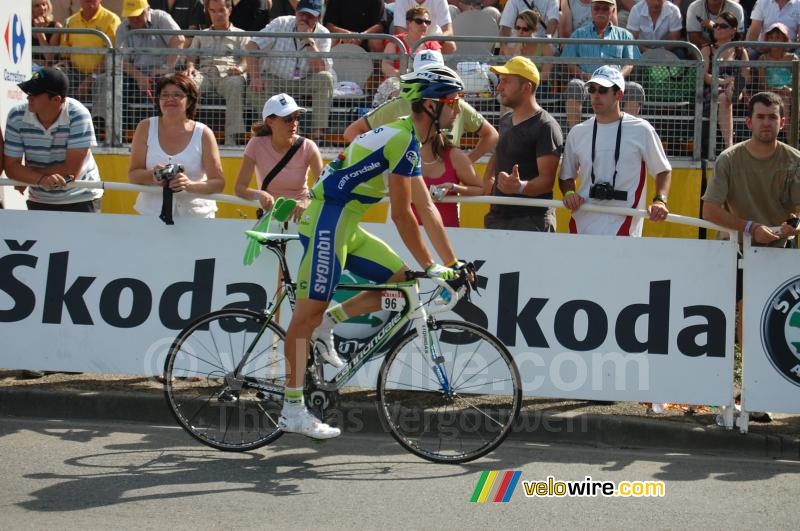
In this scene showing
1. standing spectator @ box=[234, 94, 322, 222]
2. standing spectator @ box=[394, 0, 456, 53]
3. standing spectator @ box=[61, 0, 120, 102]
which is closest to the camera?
standing spectator @ box=[234, 94, 322, 222]

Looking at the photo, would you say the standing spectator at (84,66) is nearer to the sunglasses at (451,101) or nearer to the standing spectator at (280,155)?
the standing spectator at (280,155)

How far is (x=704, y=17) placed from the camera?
40.1ft

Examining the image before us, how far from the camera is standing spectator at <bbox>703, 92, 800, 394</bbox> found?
26.8ft

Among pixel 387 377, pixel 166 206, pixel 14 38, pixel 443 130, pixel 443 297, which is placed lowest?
pixel 387 377

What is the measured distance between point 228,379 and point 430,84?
2.15 m

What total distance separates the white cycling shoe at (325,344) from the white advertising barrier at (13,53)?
3.55 m

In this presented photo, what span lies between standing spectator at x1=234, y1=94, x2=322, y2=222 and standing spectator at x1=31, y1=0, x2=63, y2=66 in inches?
138

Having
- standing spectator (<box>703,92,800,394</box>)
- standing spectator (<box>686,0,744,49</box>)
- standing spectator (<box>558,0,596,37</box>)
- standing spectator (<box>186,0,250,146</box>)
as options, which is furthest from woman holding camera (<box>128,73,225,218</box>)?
standing spectator (<box>686,0,744,49</box>)

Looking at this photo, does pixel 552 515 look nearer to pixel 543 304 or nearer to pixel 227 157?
pixel 543 304

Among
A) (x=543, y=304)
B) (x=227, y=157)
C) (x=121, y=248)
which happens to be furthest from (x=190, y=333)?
(x=227, y=157)

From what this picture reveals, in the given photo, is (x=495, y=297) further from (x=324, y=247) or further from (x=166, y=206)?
(x=166, y=206)

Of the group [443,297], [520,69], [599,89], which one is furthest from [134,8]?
[443,297]

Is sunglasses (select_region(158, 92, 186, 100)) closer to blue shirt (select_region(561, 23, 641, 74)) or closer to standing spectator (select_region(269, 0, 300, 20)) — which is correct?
blue shirt (select_region(561, 23, 641, 74))

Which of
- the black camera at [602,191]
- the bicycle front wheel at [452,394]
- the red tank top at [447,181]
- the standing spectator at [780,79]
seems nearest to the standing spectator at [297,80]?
the red tank top at [447,181]
